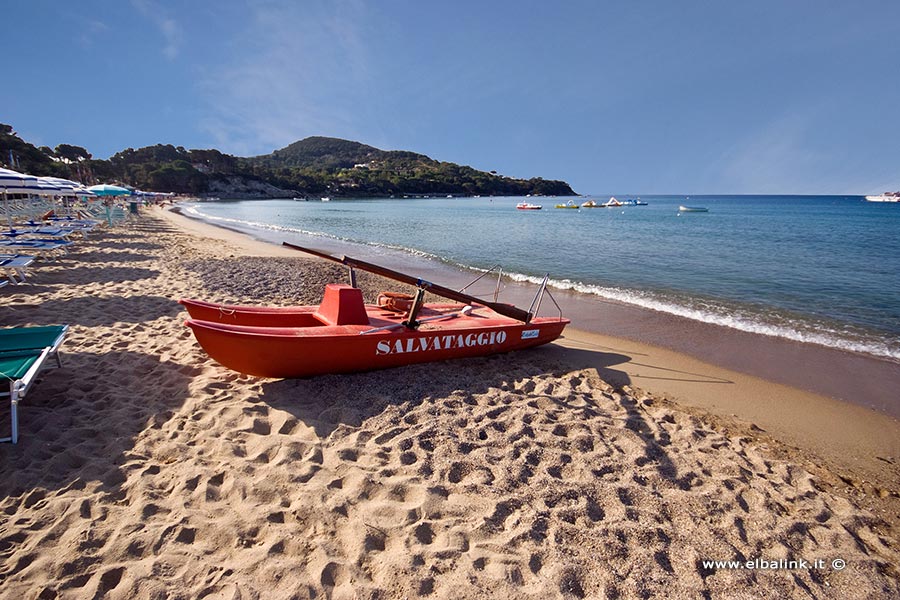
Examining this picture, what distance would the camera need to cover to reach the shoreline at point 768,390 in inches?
169

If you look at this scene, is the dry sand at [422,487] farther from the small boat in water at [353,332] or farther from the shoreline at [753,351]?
the shoreline at [753,351]

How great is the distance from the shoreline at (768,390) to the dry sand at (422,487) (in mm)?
60

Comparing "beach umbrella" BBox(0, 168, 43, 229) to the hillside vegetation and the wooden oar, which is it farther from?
the hillside vegetation

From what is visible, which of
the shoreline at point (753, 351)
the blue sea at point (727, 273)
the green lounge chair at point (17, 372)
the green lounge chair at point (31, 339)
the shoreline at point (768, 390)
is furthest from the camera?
the blue sea at point (727, 273)

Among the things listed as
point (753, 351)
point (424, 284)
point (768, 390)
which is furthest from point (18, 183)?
point (753, 351)

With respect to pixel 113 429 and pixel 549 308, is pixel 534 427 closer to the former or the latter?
pixel 113 429

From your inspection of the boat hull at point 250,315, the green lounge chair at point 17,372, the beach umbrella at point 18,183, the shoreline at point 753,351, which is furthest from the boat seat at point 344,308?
the beach umbrella at point 18,183

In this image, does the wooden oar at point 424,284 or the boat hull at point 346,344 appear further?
the wooden oar at point 424,284

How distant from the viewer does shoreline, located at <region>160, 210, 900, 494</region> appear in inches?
169

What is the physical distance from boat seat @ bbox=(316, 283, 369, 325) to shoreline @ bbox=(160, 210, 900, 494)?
3166mm

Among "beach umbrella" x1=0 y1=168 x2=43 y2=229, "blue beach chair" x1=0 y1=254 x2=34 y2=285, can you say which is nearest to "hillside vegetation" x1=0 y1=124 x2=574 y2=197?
Answer: "beach umbrella" x1=0 y1=168 x2=43 y2=229

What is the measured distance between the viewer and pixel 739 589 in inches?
96.3

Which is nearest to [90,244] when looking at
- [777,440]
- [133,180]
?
[777,440]

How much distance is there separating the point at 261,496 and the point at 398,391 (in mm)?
1867
